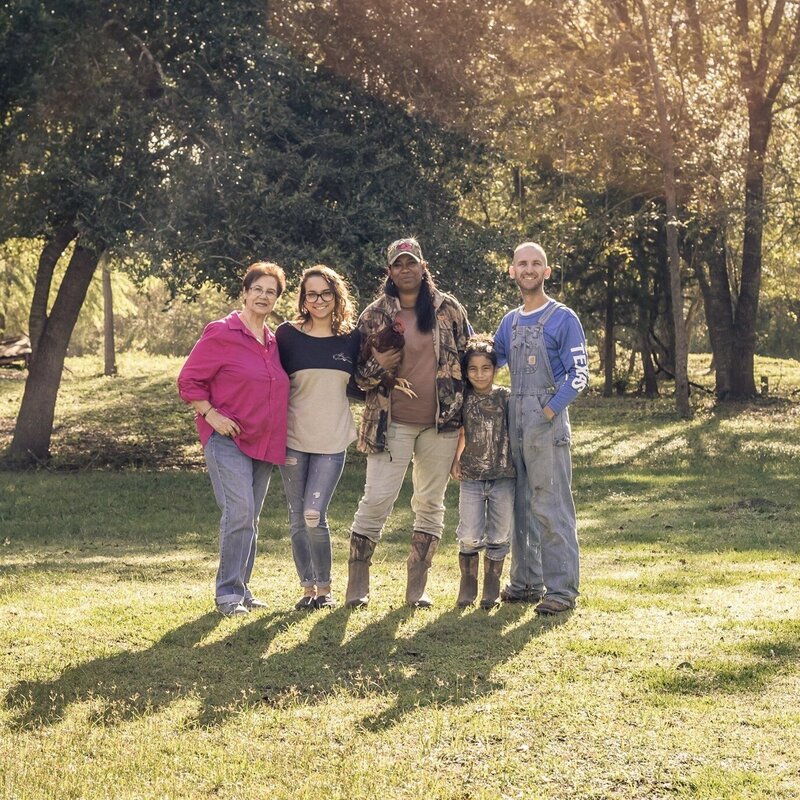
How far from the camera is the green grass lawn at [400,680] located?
4523 mm

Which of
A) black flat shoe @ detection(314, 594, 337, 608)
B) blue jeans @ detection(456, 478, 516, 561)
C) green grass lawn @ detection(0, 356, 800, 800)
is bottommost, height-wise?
green grass lawn @ detection(0, 356, 800, 800)

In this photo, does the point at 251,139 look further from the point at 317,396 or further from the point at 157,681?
the point at 157,681

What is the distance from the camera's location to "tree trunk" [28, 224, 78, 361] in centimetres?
1738

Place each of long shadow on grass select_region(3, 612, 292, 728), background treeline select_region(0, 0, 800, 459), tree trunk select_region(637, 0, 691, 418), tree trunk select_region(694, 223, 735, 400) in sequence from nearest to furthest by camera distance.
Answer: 1. long shadow on grass select_region(3, 612, 292, 728)
2. background treeline select_region(0, 0, 800, 459)
3. tree trunk select_region(637, 0, 691, 418)
4. tree trunk select_region(694, 223, 735, 400)

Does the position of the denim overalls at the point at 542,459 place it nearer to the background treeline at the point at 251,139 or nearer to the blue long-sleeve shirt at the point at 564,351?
the blue long-sleeve shirt at the point at 564,351

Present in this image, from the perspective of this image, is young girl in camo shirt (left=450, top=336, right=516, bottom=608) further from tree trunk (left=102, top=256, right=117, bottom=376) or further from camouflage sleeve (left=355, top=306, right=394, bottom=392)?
tree trunk (left=102, top=256, right=117, bottom=376)

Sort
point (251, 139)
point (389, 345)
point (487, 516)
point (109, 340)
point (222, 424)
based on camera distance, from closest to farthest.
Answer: point (389, 345) < point (222, 424) < point (487, 516) < point (251, 139) < point (109, 340)

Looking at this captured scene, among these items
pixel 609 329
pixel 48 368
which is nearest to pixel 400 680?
pixel 48 368

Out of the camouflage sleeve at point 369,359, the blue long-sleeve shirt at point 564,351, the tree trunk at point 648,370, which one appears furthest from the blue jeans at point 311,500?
the tree trunk at point 648,370

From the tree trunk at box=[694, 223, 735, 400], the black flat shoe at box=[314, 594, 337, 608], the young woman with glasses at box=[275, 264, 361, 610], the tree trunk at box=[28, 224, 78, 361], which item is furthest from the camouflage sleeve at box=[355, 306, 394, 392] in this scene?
the tree trunk at box=[694, 223, 735, 400]

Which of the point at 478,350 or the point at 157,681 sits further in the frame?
the point at 478,350

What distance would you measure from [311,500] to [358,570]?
0.60 metres

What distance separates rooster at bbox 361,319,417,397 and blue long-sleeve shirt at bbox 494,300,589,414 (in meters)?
0.76

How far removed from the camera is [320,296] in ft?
22.7
